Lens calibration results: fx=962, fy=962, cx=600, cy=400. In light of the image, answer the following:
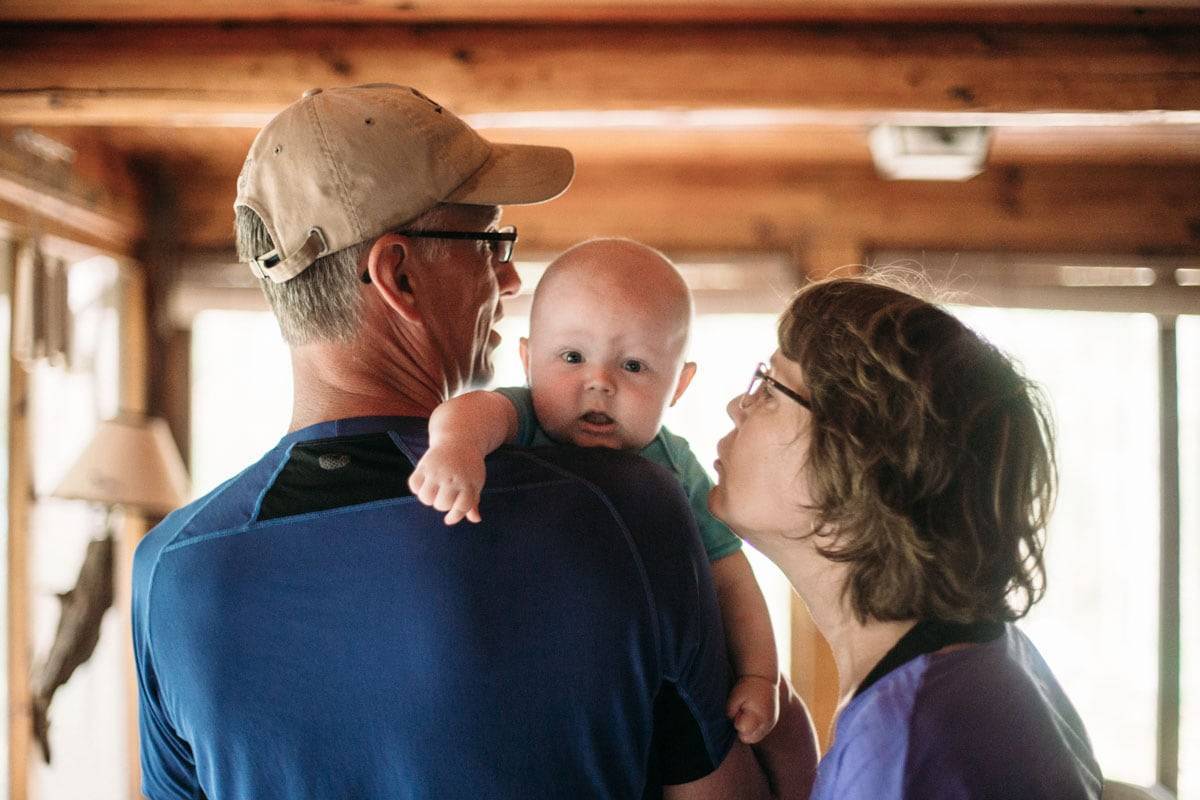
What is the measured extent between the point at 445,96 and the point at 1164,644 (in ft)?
13.0

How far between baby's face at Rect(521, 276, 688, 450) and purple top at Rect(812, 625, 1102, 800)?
54cm

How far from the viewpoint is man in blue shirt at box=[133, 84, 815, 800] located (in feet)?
2.82

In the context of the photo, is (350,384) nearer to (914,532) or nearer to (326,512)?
(326,512)

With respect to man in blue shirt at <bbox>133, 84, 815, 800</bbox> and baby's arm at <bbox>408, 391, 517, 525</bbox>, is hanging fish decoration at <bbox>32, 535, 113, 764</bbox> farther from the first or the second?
baby's arm at <bbox>408, 391, 517, 525</bbox>

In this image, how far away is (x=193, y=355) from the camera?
4.66 metres

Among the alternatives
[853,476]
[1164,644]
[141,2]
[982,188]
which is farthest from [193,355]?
[1164,644]

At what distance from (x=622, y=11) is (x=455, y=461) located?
8.00 ft

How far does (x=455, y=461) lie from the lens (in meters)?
0.87

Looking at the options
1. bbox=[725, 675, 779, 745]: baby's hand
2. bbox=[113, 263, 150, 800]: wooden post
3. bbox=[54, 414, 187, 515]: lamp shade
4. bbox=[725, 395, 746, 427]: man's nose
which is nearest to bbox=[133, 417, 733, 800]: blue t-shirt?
bbox=[725, 675, 779, 745]: baby's hand

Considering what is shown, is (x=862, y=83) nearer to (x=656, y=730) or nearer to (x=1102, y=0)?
(x=1102, y=0)

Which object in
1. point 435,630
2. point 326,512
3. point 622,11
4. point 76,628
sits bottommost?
point 76,628

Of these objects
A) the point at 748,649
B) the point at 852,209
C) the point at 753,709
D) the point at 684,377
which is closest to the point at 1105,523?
the point at 852,209

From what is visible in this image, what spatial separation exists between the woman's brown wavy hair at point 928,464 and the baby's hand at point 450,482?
491mm

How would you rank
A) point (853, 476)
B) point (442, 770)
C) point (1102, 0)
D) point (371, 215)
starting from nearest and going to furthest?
1. point (442, 770)
2. point (371, 215)
3. point (853, 476)
4. point (1102, 0)
